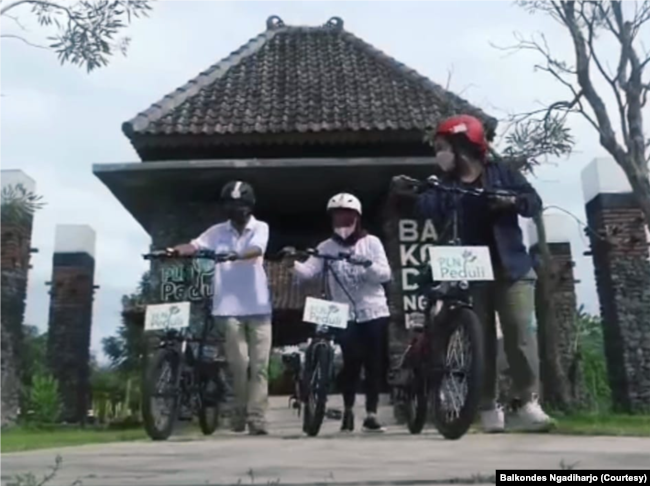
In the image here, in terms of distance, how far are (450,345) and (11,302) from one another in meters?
7.71

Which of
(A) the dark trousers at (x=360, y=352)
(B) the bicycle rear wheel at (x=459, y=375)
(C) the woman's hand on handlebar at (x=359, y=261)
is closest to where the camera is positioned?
(B) the bicycle rear wheel at (x=459, y=375)

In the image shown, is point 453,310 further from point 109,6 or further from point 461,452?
point 109,6

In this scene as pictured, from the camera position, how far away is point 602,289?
1148 cm

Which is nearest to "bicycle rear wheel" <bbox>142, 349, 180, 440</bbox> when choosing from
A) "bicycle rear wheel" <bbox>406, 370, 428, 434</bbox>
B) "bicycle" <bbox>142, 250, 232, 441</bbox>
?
"bicycle" <bbox>142, 250, 232, 441</bbox>

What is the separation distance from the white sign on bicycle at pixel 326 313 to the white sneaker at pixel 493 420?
0.98m

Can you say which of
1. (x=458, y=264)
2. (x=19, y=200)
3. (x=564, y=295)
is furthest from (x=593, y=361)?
(x=19, y=200)

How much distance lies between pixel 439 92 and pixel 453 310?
22.6 ft

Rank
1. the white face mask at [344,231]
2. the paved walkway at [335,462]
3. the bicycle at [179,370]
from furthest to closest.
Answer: the white face mask at [344,231] < the bicycle at [179,370] < the paved walkway at [335,462]

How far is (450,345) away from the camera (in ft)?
14.0

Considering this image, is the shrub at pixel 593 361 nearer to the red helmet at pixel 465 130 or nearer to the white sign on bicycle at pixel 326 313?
the white sign on bicycle at pixel 326 313

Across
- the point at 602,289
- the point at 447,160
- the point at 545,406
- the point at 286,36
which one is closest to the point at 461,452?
the point at 447,160

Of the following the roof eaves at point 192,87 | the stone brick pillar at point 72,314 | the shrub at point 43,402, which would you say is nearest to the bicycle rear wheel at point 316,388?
the roof eaves at point 192,87

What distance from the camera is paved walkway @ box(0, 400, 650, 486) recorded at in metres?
2.38

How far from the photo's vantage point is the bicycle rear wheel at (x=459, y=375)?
12.9 feet
